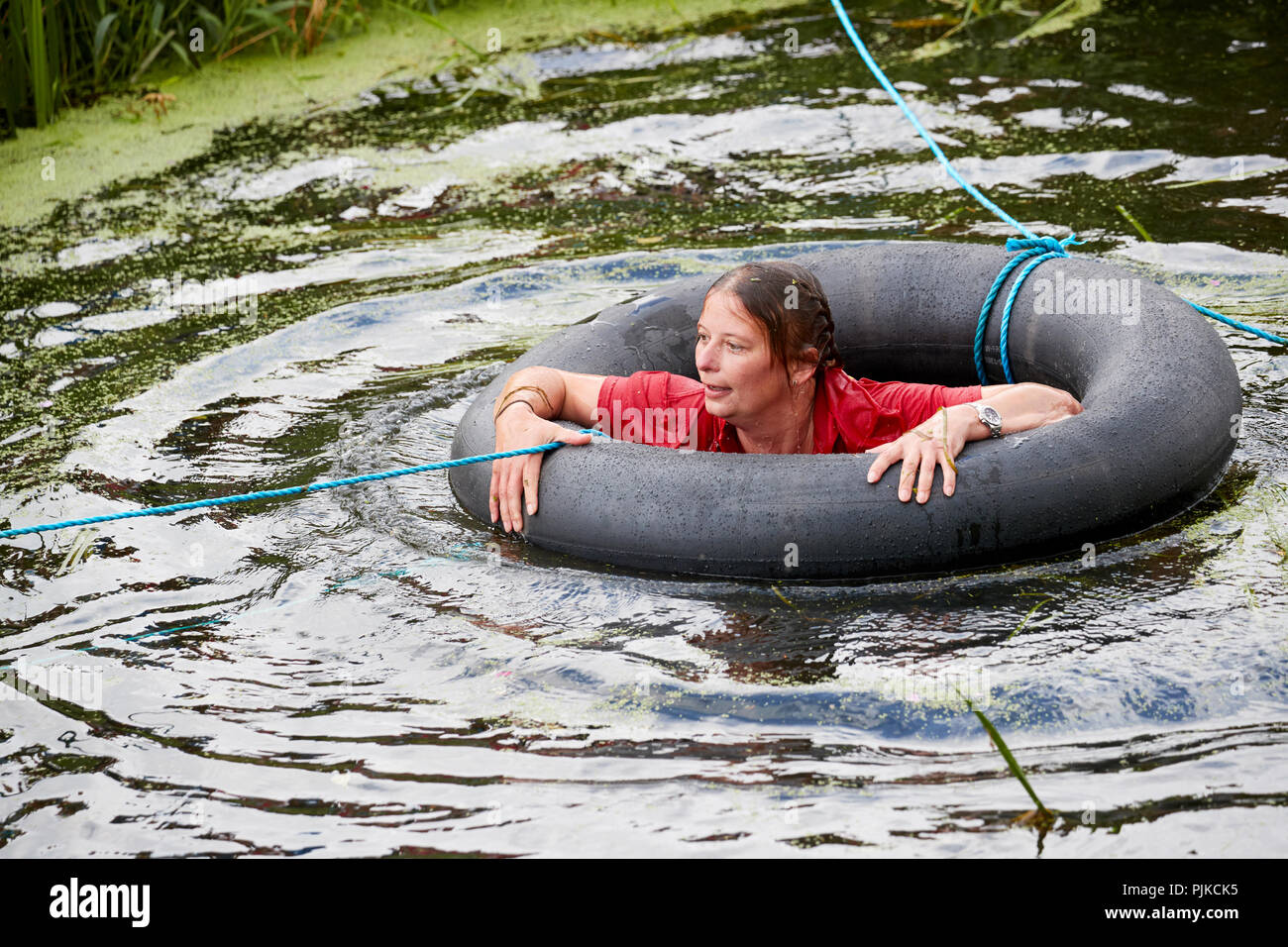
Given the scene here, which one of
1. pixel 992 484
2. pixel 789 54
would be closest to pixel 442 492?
pixel 992 484

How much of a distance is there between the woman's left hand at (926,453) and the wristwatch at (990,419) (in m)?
0.03

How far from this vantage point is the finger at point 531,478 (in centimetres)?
319

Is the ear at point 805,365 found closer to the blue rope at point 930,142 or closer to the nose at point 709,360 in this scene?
the nose at point 709,360

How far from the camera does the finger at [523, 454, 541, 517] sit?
319cm

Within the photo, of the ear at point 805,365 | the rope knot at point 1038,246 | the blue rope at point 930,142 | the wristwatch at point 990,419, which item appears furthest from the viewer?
the blue rope at point 930,142

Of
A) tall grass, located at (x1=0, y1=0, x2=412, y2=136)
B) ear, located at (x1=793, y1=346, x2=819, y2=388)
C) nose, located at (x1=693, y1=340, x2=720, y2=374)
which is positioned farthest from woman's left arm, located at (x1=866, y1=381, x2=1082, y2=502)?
tall grass, located at (x1=0, y1=0, x2=412, y2=136)

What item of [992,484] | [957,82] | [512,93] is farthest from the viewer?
[512,93]

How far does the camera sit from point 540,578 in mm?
3139

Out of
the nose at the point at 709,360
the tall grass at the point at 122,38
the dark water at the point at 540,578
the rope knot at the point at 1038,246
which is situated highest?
the tall grass at the point at 122,38

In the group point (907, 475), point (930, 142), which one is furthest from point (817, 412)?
point (930, 142)

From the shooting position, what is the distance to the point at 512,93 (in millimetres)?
6727

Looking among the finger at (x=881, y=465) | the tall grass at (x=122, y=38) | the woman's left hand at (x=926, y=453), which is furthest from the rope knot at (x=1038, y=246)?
the tall grass at (x=122, y=38)
